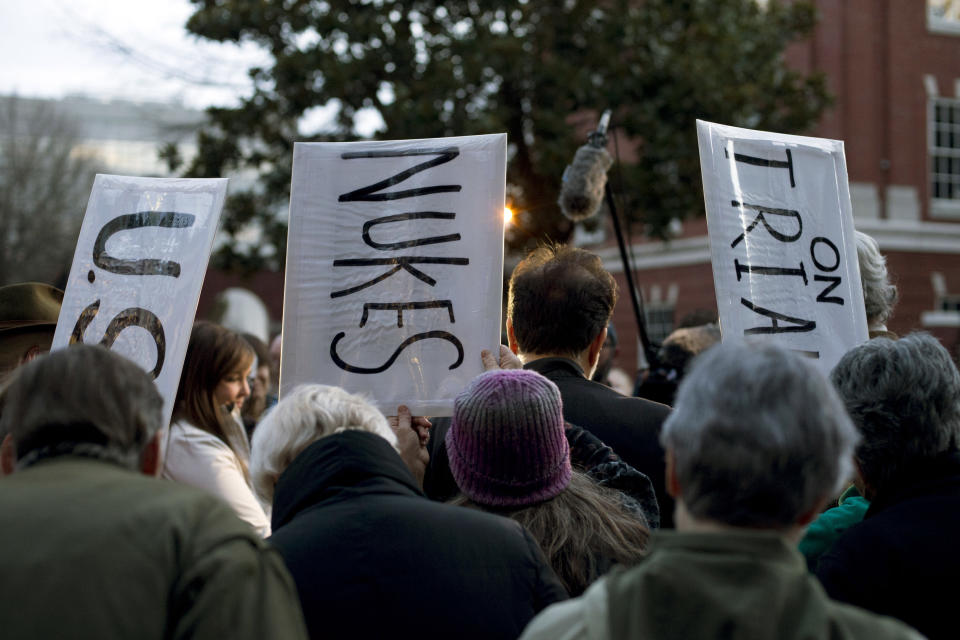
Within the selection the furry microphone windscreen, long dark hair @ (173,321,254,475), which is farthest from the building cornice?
long dark hair @ (173,321,254,475)

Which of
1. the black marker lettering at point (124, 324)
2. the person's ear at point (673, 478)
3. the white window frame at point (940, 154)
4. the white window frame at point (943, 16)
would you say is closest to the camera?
the person's ear at point (673, 478)

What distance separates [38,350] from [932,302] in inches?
705

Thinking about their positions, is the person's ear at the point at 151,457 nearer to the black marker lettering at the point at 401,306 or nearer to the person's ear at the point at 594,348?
the black marker lettering at the point at 401,306

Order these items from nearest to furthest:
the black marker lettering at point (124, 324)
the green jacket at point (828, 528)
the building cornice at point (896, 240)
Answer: the green jacket at point (828, 528) < the black marker lettering at point (124, 324) < the building cornice at point (896, 240)

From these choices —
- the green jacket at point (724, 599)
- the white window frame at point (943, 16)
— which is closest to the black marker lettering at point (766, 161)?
the green jacket at point (724, 599)

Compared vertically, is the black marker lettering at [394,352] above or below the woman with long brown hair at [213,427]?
above

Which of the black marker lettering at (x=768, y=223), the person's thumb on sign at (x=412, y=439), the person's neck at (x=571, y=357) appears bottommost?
the person's thumb on sign at (x=412, y=439)

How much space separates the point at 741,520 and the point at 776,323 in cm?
178

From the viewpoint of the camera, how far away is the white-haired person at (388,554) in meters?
1.89

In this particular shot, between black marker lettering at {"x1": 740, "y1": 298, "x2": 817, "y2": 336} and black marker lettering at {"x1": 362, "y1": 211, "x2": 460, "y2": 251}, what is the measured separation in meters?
0.94

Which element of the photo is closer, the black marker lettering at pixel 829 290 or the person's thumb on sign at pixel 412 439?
the person's thumb on sign at pixel 412 439

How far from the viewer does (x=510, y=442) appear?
88.3 inches

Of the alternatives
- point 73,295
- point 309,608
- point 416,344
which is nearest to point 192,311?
point 73,295

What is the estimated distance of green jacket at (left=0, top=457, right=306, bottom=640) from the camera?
144 cm
